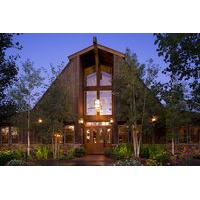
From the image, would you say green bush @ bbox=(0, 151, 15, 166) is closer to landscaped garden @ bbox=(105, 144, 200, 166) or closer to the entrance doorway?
landscaped garden @ bbox=(105, 144, 200, 166)

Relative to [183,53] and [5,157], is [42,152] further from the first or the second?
[183,53]

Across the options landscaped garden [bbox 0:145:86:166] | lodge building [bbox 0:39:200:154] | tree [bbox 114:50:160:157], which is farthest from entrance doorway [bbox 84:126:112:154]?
tree [bbox 114:50:160:157]

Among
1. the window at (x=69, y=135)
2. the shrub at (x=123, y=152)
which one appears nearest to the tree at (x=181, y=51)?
the shrub at (x=123, y=152)

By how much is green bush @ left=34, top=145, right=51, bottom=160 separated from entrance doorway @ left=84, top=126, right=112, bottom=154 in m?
3.55

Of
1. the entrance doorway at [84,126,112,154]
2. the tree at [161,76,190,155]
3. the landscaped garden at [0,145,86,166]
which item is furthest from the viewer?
the entrance doorway at [84,126,112,154]

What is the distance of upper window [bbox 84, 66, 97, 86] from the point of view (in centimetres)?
2462

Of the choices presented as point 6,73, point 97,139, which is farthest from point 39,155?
point 6,73

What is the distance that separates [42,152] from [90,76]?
6.41 m

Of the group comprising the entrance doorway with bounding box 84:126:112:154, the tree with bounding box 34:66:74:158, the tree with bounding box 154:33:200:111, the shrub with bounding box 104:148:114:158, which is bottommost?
the shrub with bounding box 104:148:114:158

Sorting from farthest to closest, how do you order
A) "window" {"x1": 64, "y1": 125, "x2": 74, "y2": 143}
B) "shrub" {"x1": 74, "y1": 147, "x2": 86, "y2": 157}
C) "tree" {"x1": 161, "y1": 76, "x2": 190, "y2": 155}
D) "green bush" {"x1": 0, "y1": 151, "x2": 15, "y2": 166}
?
"window" {"x1": 64, "y1": 125, "x2": 74, "y2": 143}
"shrub" {"x1": 74, "y1": 147, "x2": 86, "y2": 157}
"tree" {"x1": 161, "y1": 76, "x2": 190, "y2": 155}
"green bush" {"x1": 0, "y1": 151, "x2": 15, "y2": 166}

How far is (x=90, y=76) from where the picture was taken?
24781 mm

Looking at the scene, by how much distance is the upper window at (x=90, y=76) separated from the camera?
24.6 meters
